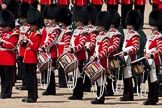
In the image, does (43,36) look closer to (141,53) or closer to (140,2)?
(141,53)

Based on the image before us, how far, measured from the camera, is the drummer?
17.7 m

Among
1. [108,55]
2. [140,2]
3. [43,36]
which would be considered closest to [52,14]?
[43,36]

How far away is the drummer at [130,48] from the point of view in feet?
57.9

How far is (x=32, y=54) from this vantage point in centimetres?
1744

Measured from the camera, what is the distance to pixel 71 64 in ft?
58.5

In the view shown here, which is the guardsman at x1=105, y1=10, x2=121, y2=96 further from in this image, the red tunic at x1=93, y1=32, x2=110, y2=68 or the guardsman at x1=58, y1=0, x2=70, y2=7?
the guardsman at x1=58, y1=0, x2=70, y2=7

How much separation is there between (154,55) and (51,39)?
1967 millimetres

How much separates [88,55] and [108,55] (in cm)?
90

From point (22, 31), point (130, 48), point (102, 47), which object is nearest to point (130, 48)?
point (130, 48)

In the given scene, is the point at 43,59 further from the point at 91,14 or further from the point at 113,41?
the point at 91,14

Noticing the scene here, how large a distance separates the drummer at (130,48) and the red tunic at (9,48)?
169 cm

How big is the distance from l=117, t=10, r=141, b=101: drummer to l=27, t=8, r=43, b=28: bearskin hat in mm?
1355

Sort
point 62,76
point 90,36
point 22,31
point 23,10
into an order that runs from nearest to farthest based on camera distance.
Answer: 1. point 90,36
2. point 22,31
3. point 23,10
4. point 62,76

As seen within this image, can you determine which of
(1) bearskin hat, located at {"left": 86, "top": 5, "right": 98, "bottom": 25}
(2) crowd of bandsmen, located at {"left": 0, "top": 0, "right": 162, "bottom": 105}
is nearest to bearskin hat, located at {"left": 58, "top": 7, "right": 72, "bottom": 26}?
(2) crowd of bandsmen, located at {"left": 0, "top": 0, "right": 162, "bottom": 105}
